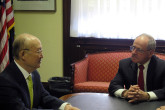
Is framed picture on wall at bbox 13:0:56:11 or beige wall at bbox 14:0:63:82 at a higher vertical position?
framed picture on wall at bbox 13:0:56:11

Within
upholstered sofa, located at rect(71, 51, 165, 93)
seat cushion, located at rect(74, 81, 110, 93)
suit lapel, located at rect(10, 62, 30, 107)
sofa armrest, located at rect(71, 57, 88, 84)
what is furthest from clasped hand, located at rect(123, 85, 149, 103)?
upholstered sofa, located at rect(71, 51, 165, 93)

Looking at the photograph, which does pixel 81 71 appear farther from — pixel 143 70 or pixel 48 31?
pixel 143 70

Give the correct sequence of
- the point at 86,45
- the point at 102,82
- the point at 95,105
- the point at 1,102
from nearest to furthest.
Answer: the point at 1,102
the point at 95,105
the point at 102,82
the point at 86,45

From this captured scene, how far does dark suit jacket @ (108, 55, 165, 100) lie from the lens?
7.59 ft

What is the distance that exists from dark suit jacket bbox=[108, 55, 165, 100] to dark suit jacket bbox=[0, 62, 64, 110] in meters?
0.71

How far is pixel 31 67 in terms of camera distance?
70.5 inches

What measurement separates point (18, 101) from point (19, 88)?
0.10 metres

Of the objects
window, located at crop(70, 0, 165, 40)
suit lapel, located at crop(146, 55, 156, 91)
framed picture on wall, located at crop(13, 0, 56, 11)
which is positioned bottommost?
suit lapel, located at crop(146, 55, 156, 91)

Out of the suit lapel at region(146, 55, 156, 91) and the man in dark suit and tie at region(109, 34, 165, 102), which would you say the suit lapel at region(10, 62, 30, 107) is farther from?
the suit lapel at region(146, 55, 156, 91)

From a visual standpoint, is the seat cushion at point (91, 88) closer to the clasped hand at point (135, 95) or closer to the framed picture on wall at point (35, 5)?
the clasped hand at point (135, 95)

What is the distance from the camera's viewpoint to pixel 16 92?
159 centimetres

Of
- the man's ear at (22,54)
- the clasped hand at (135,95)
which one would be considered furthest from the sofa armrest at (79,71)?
the man's ear at (22,54)

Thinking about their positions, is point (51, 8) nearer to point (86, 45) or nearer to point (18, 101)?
point (86, 45)

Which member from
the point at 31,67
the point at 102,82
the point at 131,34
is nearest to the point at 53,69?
the point at 102,82
